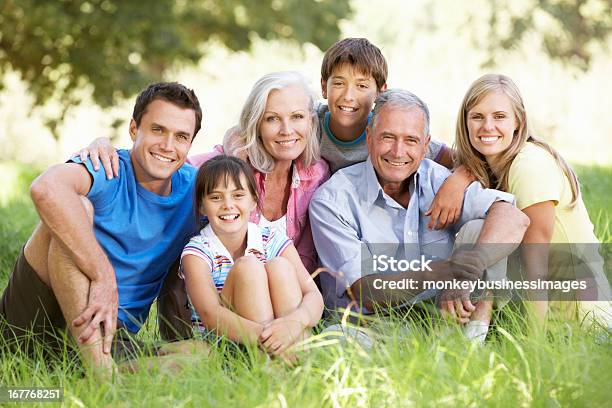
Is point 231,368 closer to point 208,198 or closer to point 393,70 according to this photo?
point 208,198

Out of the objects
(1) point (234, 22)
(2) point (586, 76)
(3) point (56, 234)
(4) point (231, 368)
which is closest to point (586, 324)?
(4) point (231, 368)

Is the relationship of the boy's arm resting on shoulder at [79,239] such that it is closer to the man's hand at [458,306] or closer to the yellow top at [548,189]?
the man's hand at [458,306]

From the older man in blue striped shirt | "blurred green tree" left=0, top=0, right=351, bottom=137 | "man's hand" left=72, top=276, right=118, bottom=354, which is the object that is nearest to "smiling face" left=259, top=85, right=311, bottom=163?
the older man in blue striped shirt

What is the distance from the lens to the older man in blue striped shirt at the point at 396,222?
359cm

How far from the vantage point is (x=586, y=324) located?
11.8ft

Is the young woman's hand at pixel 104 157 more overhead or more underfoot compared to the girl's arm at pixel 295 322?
more overhead

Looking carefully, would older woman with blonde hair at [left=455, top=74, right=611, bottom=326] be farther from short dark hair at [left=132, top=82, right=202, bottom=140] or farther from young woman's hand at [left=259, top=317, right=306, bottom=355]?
short dark hair at [left=132, top=82, right=202, bottom=140]

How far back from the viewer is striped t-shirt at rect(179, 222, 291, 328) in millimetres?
3551

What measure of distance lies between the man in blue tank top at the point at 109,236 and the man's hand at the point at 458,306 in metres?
1.24

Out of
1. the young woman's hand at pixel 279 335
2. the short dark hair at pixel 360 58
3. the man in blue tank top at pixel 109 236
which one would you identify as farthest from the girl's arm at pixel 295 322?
the short dark hair at pixel 360 58

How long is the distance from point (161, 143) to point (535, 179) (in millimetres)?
1726

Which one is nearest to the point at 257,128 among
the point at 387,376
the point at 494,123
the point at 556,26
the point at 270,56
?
the point at 494,123

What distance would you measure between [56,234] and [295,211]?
4.00ft

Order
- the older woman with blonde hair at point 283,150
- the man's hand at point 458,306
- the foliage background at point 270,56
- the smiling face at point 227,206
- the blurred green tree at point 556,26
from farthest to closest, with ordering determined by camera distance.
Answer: the blurred green tree at point 556,26 → the foliage background at point 270,56 → the older woman with blonde hair at point 283,150 → the smiling face at point 227,206 → the man's hand at point 458,306
